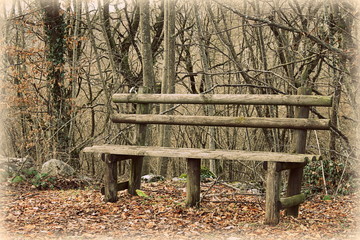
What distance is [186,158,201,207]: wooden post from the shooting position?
17.8 feet

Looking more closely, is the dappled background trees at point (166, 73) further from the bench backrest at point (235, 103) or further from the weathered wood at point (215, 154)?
the weathered wood at point (215, 154)

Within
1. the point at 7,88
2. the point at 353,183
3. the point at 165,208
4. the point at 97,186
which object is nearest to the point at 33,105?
the point at 7,88

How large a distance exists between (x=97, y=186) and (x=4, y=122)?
4.39 metres

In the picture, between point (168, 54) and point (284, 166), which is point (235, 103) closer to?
point (284, 166)

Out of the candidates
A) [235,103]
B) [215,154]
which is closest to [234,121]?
[235,103]

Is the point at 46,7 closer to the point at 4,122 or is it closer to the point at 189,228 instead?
the point at 4,122

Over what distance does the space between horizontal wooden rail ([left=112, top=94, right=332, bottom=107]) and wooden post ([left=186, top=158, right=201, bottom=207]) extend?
0.84 meters

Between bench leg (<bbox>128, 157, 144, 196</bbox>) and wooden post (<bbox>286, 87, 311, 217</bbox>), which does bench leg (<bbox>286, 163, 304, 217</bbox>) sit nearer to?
wooden post (<bbox>286, 87, 311, 217</bbox>)

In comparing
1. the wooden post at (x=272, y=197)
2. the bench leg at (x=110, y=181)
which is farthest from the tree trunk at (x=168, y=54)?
the wooden post at (x=272, y=197)

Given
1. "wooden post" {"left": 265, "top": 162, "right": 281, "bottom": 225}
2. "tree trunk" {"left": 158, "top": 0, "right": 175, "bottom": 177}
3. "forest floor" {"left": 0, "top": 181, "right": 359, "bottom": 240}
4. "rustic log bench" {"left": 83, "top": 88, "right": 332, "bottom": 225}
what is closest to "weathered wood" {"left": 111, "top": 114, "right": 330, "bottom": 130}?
"rustic log bench" {"left": 83, "top": 88, "right": 332, "bottom": 225}

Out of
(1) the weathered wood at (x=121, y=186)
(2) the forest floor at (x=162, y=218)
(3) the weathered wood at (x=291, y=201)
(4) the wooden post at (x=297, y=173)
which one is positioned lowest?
(2) the forest floor at (x=162, y=218)

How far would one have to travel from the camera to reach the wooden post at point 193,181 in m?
5.42

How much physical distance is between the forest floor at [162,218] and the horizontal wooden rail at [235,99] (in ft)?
3.97

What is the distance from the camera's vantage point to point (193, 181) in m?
5.46
